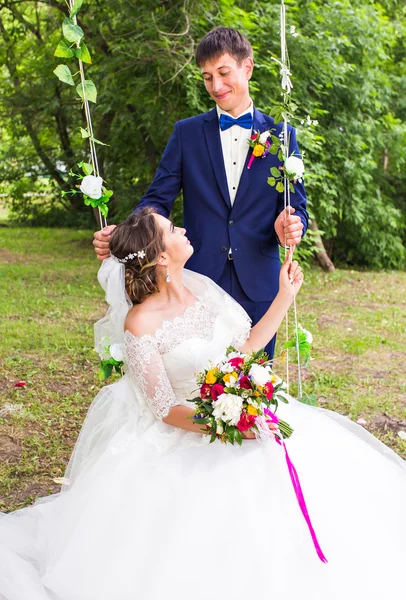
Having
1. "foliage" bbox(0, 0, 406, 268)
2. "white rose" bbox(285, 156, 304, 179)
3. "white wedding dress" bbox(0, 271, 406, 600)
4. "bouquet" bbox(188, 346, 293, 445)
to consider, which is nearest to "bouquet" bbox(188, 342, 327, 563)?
"bouquet" bbox(188, 346, 293, 445)

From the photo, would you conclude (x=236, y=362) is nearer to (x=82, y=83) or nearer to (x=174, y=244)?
(x=174, y=244)

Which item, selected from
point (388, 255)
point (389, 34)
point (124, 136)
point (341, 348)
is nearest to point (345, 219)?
point (388, 255)

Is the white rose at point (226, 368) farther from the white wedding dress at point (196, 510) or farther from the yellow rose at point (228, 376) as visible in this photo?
the white wedding dress at point (196, 510)

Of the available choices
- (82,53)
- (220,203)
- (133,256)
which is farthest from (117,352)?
(82,53)

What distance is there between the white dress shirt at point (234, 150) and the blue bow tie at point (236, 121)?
0.02 meters

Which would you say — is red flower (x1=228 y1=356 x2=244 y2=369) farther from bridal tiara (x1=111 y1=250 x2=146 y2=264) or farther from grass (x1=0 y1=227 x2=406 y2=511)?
grass (x1=0 y1=227 x2=406 y2=511)

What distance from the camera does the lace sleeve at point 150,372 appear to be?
2.61 meters

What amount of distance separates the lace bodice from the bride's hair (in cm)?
18

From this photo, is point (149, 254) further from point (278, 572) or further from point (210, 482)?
point (278, 572)

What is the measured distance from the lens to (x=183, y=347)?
275 cm

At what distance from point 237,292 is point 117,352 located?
747mm

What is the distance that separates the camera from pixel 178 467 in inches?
103

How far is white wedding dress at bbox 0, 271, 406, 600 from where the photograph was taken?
234cm

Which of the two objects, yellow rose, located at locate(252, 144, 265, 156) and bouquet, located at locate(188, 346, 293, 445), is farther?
yellow rose, located at locate(252, 144, 265, 156)
